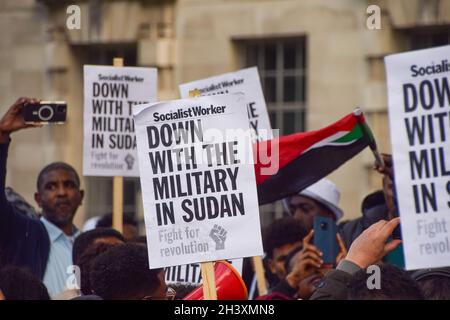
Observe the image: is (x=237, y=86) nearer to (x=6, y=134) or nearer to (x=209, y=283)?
(x=6, y=134)

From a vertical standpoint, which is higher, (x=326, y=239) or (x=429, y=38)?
(x=429, y=38)

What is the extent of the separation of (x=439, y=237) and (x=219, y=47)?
28.8ft

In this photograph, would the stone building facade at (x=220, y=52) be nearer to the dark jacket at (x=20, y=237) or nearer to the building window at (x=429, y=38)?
the building window at (x=429, y=38)

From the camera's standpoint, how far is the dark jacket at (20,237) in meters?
8.97

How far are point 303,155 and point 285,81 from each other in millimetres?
6423

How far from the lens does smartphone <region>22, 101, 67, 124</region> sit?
29.9ft

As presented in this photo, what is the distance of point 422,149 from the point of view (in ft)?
25.5

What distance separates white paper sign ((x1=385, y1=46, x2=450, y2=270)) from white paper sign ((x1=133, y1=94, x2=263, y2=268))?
69 cm

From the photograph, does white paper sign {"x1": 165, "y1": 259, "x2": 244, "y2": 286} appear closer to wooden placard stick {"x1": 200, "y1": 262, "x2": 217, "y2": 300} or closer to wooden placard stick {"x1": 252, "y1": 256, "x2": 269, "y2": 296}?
wooden placard stick {"x1": 252, "y1": 256, "x2": 269, "y2": 296}

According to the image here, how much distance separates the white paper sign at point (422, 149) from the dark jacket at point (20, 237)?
7.09ft

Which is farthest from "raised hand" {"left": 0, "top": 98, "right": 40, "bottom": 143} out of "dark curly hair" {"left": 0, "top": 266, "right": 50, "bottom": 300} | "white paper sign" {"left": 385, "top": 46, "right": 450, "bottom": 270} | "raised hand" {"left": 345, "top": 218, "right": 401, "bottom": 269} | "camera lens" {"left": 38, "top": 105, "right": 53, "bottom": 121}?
"raised hand" {"left": 345, "top": 218, "right": 401, "bottom": 269}

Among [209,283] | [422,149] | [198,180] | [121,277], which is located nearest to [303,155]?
[422,149]

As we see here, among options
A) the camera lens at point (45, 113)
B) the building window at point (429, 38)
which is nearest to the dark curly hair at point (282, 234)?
the camera lens at point (45, 113)
